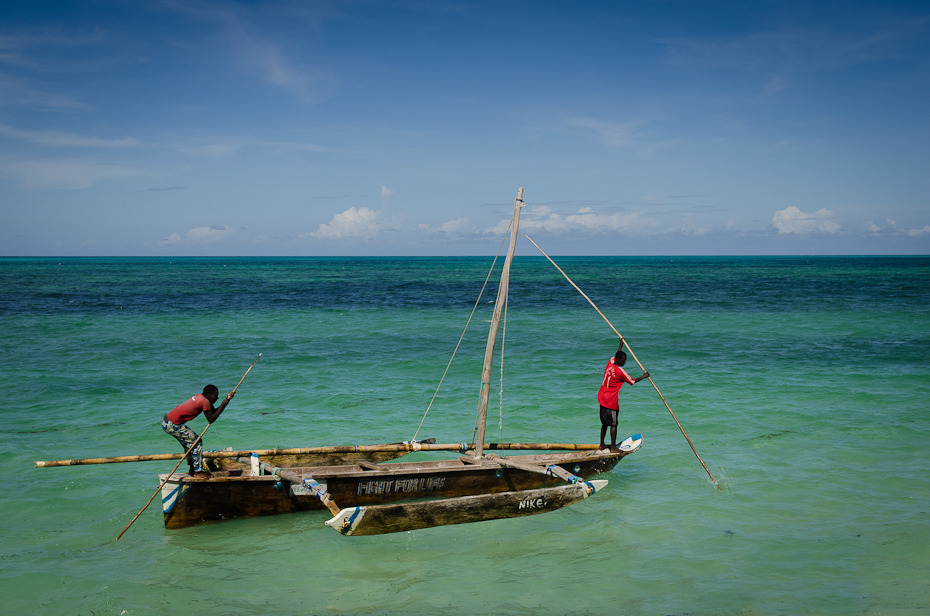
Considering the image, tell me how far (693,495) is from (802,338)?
64.6ft

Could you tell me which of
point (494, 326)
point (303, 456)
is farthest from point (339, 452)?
point (494, 326)

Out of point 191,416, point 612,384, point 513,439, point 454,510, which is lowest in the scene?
point 513,439

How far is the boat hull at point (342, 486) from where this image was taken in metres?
8.00

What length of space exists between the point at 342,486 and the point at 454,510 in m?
1.52

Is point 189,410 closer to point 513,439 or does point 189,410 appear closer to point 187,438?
point 187,438

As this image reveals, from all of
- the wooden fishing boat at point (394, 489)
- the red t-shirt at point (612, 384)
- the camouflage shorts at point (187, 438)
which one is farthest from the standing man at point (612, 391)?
the camouflage shorts at point (187, 438)

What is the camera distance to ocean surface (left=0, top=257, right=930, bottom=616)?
6.89m

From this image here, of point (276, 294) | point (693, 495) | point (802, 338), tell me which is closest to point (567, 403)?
point (693, 495)

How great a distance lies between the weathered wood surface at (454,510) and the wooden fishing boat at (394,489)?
0.01 meters

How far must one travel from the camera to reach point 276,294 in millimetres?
54281

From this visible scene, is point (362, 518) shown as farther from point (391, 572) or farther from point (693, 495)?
point (693, 495)

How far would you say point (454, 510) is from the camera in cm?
792

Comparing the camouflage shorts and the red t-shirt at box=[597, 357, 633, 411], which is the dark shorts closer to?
the red t-shirt at box=[597, 357, 633, 411]

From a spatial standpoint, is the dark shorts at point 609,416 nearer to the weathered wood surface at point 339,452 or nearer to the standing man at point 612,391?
the standing man at point 612,391
